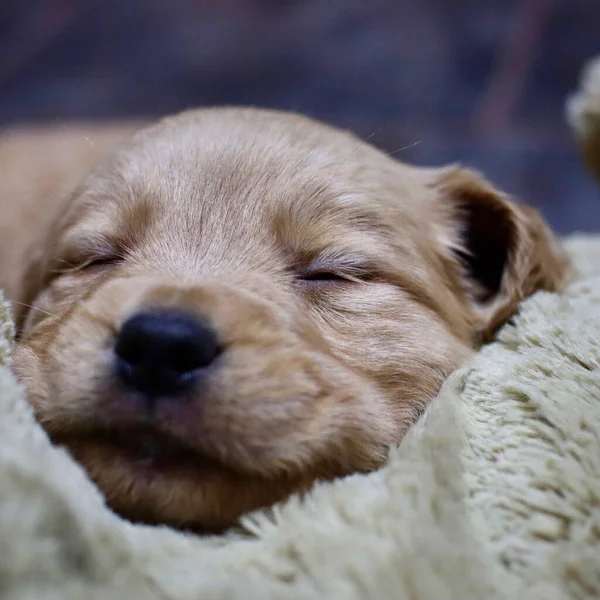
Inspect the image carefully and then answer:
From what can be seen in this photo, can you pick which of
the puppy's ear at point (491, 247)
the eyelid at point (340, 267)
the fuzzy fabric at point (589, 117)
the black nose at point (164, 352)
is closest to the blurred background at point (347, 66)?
the fuzzy fabric at point (589, 117)

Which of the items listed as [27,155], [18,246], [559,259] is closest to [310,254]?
[559,259]

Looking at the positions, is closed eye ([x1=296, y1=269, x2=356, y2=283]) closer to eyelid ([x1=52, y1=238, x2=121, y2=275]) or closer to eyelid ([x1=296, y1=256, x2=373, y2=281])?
eyelid ([x1=296, y1=256, x2=373, y2=281])

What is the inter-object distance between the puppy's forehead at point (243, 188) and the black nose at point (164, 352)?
322 millimetres

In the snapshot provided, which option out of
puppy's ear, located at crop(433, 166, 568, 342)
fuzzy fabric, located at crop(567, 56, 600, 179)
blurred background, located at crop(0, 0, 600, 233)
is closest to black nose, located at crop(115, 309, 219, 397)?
puppy's ear, located at crop(433, 166, 568, 342)

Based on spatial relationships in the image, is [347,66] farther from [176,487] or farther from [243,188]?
[176,487]

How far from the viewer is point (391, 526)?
867 millimetres

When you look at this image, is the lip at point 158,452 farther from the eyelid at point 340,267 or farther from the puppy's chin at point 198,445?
the eyelid at point 340,267

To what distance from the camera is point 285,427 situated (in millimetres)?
1014

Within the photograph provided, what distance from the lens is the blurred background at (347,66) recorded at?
398cm

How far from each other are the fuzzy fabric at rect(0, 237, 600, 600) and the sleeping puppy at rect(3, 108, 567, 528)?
0.24 feet

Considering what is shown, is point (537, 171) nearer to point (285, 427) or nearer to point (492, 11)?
point (492, 11)

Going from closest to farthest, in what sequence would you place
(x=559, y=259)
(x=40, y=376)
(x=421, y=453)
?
(x=421, y=453), (x=40, y=376), (x=559, y=259)

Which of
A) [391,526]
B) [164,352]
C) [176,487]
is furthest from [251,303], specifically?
[391,526]

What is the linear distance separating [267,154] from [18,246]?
46.2 inches
